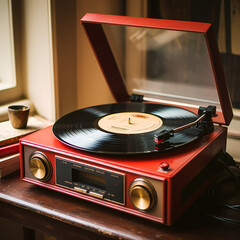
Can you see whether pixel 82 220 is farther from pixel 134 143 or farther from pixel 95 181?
pixel 134 143

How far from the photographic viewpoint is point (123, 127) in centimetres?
123

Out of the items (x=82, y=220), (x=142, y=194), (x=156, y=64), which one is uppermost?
(x=156, y=64)

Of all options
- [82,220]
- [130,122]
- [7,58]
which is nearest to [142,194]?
[82,220]

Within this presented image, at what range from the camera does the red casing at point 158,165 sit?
38.8 inches

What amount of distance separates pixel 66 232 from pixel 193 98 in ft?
2.30

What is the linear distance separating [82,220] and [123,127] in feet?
1.01

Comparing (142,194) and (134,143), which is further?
(134,143)

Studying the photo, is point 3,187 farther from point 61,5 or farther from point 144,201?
point 61,5

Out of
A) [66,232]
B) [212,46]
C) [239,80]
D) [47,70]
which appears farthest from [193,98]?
[66,232]

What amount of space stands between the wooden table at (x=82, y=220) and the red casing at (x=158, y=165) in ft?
0.12

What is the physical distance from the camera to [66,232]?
113cm

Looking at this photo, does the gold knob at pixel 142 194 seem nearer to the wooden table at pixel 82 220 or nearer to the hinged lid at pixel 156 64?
the wooden table at pixel 82 220

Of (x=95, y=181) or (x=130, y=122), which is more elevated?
(x=130, y=122)

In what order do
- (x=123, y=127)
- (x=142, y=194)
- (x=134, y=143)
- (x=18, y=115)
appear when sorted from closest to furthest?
(x=142, y=194) → (x=134, y=143) → (x=123, y=127) → (x=18, y=115)
